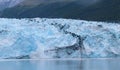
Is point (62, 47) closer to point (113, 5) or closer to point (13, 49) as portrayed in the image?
point (13, 49)

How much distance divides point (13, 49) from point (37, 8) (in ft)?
40.0

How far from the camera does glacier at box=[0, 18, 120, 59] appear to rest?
41.3m

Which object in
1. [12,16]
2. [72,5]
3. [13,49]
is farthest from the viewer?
[72,5]

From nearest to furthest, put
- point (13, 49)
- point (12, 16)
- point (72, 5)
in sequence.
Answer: point (13, 49) < point (12, 16) < point (72, 5)

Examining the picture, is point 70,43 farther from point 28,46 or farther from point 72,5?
point 72,5

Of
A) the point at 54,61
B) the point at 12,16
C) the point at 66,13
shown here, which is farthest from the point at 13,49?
the point at 66,13

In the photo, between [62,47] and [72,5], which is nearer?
[62,47]

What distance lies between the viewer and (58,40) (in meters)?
42.7

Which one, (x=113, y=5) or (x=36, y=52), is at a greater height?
(x=113, y=5)

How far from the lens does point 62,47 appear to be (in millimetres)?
41438

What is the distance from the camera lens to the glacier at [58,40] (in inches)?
1625

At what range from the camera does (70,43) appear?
42.2 metres

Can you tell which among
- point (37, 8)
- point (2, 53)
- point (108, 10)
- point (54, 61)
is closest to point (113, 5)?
point (108, 10)

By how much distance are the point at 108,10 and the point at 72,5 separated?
341 cm
